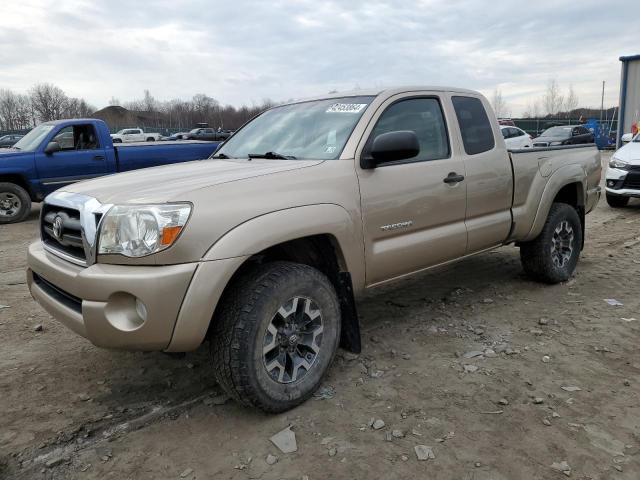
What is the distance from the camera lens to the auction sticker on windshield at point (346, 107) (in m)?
3.49

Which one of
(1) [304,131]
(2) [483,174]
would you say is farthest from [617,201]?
(1) [304,131]

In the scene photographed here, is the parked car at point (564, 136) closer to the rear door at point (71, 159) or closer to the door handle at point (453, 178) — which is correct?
the rear door at point (71, 159)

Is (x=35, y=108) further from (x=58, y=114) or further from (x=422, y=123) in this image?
(x=422, y=123)

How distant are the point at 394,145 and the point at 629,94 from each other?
2615 centimetres

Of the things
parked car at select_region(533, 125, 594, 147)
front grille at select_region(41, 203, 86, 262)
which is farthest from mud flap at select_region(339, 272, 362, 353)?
parked car at select_region(533, 125, 594, 147)

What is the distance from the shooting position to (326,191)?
2.99 m

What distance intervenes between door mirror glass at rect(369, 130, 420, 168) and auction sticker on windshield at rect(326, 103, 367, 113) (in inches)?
17.5

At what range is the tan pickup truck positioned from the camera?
247 centimetres

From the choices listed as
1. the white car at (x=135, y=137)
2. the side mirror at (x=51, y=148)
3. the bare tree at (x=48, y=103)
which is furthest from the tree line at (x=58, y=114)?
the side mirror at (x=51, y=148)

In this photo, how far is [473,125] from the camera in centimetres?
416

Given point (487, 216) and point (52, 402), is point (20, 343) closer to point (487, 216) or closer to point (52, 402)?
point (52, 402)

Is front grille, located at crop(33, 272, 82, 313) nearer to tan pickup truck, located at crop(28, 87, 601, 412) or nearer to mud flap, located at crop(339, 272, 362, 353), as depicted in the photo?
tan pickup truck, located at crop(28, 87, 601, 412)

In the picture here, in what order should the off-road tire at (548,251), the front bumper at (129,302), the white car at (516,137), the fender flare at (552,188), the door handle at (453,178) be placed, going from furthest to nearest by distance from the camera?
the white car at (516,137) < the off-road tire at (548,251) < the fender flare at (552,188) < the door handle at (453,178) < the front bumper at (129,302)

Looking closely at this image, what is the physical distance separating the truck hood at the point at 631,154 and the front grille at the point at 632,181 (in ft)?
0.68
